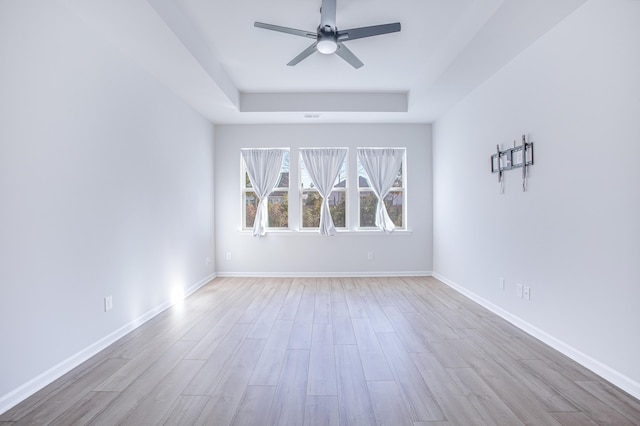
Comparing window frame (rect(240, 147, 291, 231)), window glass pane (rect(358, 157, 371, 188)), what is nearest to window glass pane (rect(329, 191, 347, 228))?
window glass pane (rect(358, 157, 371, 188))

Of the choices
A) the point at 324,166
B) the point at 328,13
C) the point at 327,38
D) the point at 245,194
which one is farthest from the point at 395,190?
the point at 328,13

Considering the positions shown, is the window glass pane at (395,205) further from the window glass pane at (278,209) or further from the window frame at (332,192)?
the window glass pane at (278,209)

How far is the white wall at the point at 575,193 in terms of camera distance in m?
1.93

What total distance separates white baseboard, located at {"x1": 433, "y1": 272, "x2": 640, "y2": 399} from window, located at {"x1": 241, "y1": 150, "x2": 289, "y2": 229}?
3186 millimetres

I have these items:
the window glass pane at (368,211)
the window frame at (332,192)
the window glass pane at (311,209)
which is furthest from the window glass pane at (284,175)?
the window glass pane at (368,211)

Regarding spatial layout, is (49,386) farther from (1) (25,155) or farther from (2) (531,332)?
(2) (531,332)

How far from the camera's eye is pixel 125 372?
7.06 ft

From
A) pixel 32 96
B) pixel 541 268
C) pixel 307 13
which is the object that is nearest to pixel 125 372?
pixel 32 96

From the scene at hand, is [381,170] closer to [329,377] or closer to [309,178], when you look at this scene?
[309,178]

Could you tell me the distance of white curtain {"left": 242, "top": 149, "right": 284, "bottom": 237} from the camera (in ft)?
17.0

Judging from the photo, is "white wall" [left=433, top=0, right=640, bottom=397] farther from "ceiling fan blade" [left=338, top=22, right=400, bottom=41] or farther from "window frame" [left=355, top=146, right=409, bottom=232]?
"window frame" [left=355, top=146, right=409, bottom=232]

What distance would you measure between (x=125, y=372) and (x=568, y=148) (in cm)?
365

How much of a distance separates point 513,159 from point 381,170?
92.4 inches

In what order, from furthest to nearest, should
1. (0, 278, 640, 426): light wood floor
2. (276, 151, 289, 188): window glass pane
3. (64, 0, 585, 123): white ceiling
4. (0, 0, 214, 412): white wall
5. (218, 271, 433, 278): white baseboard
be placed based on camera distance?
(276, 151, 289, 188): window glass pane, (218, 271, 433, 278): white baseboard, (64, 0, 585, 123): white ceiling, (0, 0, 214, 412): white wall, (0, 278, 640, 426): light wood floor
